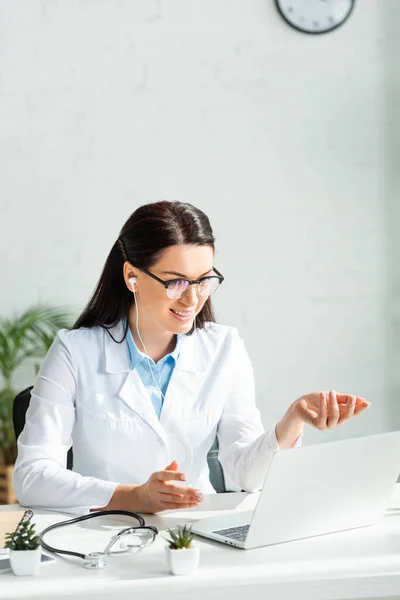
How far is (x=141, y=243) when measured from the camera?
2133 millimetres

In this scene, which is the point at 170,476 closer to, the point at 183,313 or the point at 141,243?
the point at 183,313

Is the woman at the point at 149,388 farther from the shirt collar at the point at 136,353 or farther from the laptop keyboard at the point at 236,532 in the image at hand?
the laptop keyboard at the point at 236,532

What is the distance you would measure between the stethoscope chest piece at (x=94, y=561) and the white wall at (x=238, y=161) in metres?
2.77

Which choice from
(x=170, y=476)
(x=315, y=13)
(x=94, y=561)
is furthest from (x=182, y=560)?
(x=315, y=13)

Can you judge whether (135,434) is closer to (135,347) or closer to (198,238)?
(135,347)

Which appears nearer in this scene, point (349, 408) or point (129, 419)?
point (349, 408)

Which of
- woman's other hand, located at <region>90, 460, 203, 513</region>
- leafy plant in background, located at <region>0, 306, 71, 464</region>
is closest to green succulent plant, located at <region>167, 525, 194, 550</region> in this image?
woman's other hand, located at <region>90, 460, 203, 513</region>

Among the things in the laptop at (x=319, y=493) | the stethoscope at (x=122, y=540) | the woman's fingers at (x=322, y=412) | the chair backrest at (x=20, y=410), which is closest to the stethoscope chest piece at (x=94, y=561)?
the stethoscope at (x=122, y=540)

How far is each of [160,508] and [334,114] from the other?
2.87 metres

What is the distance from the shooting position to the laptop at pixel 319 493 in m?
1.45

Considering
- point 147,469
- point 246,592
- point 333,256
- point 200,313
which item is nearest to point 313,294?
point 333,256

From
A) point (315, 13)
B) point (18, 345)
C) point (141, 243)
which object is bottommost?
point (18, 345)

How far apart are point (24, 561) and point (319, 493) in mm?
520

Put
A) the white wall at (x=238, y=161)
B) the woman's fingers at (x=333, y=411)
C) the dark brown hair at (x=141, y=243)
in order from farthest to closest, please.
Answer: the white wall at (x=238, y=161), the dark brown hair at (x=141, y=243), the woman's fingers at (x=333, y=411)
